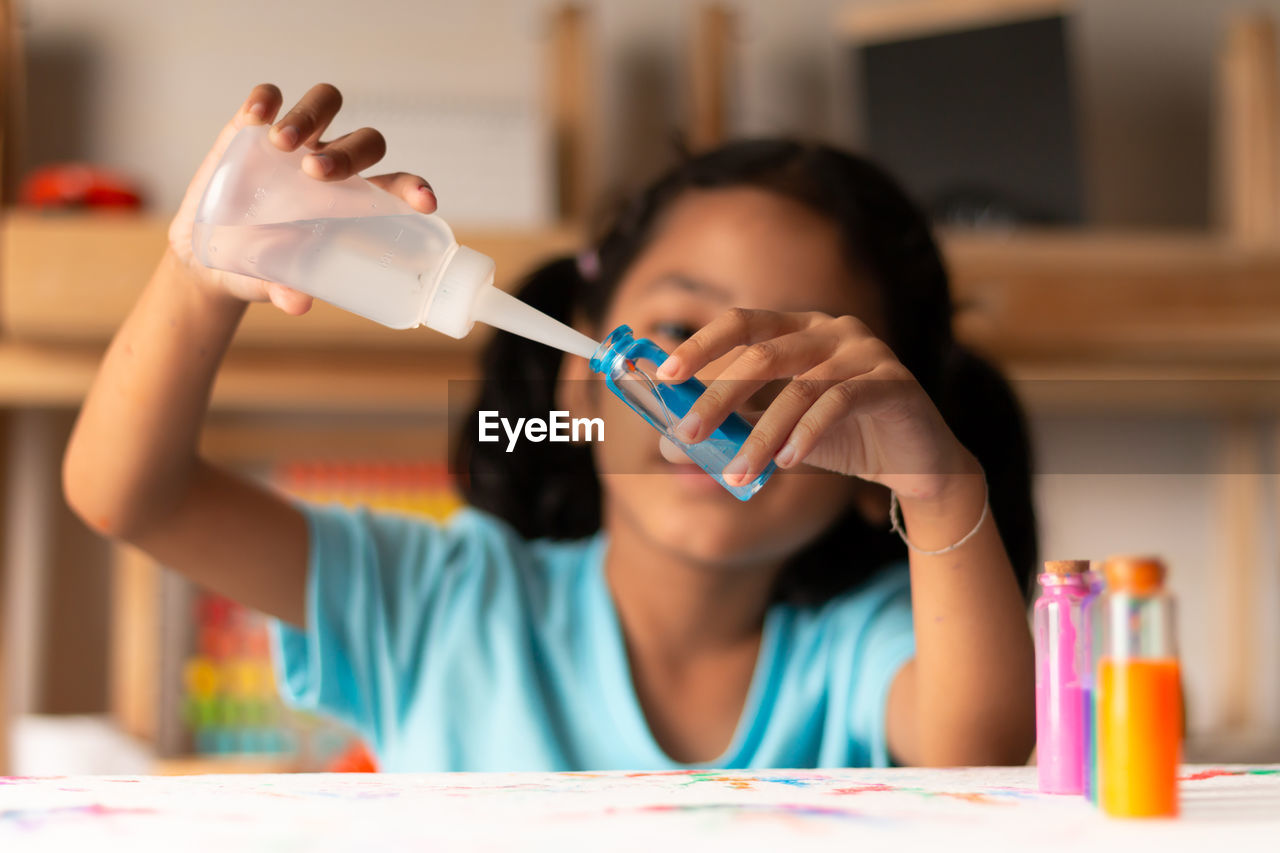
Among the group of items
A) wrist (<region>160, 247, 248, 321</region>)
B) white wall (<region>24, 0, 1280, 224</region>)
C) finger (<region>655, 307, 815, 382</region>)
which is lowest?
finger (<region>655, 307, 815, 382</region>)

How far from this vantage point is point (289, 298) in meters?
0.47

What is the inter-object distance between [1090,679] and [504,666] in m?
0.44

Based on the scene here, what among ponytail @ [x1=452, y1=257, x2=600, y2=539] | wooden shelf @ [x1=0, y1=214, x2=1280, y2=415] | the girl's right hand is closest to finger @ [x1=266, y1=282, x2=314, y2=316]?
the girl's right hand

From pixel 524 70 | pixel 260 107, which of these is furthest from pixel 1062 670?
pixel 524 70

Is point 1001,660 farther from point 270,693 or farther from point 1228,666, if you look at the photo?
point 1228,666

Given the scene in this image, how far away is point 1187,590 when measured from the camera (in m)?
1.58

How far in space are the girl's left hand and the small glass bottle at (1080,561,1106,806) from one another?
0.07m

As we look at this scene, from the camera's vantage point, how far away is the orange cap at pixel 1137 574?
33 cm

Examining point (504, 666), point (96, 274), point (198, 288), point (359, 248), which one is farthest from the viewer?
point (96, 274)

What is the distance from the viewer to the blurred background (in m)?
1.28

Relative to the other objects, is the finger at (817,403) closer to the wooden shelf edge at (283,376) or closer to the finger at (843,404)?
the finger at (843,404)

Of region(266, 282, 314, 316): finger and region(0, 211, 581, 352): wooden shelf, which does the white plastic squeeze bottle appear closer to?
region(266, 282, 314, 316): finger

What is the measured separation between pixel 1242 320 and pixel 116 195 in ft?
4.35

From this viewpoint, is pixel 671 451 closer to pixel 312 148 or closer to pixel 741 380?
pixel 741 380
